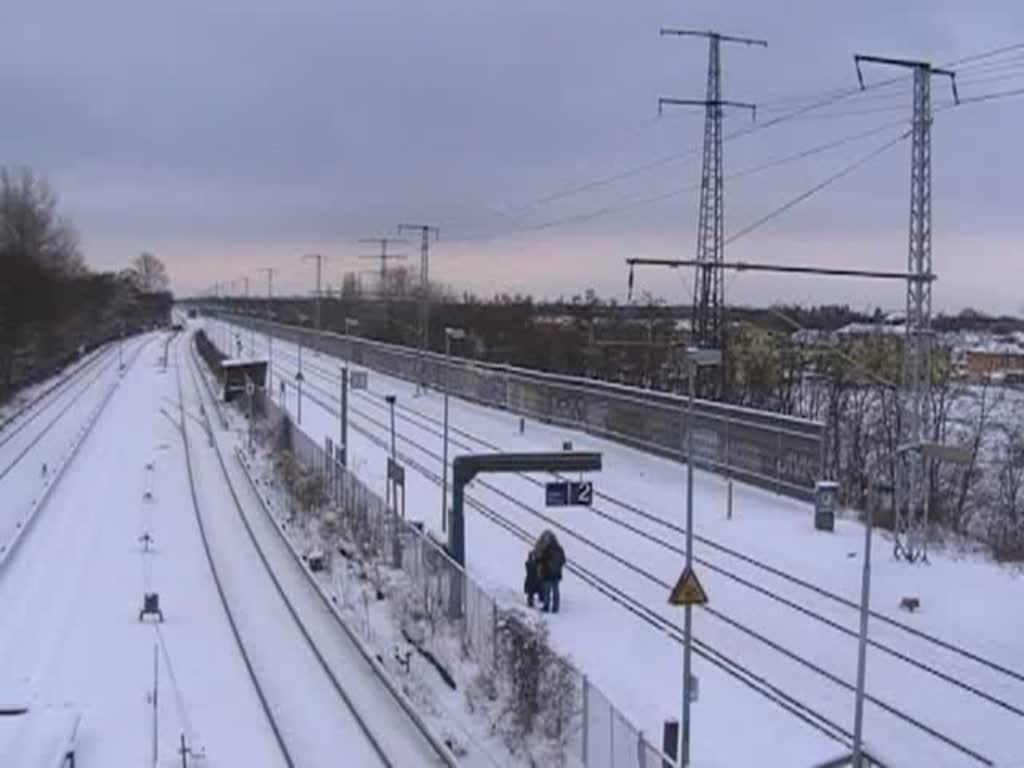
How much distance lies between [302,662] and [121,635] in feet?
14.7

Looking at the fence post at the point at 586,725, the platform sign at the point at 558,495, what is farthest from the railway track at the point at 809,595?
the fence post at the point at 586,725

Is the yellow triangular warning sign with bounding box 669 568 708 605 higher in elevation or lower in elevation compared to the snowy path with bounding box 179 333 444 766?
higher

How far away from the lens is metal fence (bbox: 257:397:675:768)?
635 inches

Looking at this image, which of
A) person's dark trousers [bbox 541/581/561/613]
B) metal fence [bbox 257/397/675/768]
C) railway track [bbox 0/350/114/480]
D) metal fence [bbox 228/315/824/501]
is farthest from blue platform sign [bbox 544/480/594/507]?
railway track [bbox 0/350/114/480]

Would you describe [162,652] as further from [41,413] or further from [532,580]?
[41,413]

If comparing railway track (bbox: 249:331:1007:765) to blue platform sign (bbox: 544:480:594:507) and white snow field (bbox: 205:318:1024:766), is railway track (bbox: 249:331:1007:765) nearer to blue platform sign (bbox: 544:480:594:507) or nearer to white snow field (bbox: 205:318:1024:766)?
white snow field (bbox: 205:318:1024:766)

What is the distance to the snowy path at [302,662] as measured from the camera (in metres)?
20.3

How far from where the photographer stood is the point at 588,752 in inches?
680

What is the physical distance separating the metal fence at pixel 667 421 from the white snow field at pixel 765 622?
31.7 inches

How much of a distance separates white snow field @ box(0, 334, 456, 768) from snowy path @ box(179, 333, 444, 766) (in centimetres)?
5

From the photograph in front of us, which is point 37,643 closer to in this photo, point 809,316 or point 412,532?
point 412,532

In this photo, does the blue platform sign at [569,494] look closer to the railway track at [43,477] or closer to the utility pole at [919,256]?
the utility pole at [919,256]

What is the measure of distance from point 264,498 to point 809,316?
44.8 metres

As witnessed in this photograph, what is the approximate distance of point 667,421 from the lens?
144 ft
